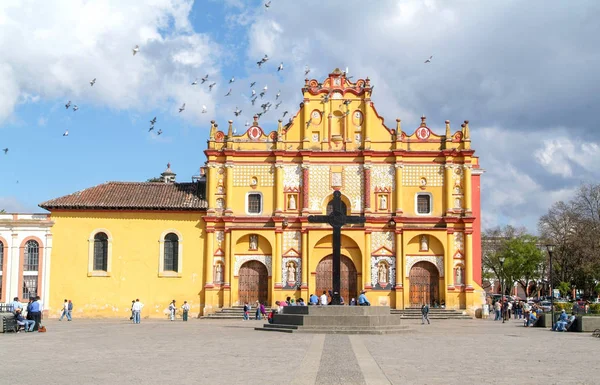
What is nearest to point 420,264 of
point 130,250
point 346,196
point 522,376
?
point 346,196

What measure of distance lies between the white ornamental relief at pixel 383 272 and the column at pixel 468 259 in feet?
14.6

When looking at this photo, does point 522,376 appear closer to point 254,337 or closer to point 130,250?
point 254,337

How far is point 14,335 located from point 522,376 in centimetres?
1994

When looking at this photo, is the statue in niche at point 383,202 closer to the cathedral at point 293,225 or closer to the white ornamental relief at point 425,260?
the cathedral at point 293,225

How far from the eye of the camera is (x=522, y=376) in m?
15.5

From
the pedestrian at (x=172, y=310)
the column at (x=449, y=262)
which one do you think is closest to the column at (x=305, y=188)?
the column at (x=449, y=262)

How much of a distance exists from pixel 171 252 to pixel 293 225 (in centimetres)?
784

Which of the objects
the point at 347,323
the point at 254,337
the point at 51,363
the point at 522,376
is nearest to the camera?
the point at 522,376

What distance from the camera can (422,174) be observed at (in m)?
47.9

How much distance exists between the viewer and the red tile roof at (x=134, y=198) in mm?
46812

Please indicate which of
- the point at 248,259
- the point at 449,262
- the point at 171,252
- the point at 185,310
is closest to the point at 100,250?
the point at 171,252

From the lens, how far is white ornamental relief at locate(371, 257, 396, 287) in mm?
46938

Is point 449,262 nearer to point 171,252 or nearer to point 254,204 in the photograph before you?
point 254,204

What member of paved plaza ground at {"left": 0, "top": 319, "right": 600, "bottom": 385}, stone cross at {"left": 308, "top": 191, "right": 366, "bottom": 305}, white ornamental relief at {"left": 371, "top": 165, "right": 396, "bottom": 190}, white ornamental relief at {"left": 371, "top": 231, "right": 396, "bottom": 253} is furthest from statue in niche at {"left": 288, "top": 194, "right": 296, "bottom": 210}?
paved plaza ground at {"left": 0, "top": 319, "right": 600, "bottom": 385}
